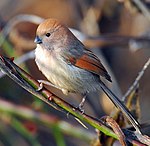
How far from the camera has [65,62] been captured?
3467mm

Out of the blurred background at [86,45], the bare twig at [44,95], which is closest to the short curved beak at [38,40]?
the blurred background at [86,45]

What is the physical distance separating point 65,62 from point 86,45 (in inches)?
45.1

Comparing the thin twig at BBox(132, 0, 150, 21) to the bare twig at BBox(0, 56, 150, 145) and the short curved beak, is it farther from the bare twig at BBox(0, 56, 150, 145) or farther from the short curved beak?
the bare twig at BBox(0, 56, 150, 145)

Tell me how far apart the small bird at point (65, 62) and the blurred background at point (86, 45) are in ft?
1.28

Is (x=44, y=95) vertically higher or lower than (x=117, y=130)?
higher

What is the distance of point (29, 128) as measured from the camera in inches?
169

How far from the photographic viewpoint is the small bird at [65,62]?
3414 millimetres

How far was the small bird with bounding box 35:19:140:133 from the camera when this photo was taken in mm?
3414

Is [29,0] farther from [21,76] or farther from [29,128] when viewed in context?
[21,76]

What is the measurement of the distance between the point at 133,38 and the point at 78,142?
1.69 metres

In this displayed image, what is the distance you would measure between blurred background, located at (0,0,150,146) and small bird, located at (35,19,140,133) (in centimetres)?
39

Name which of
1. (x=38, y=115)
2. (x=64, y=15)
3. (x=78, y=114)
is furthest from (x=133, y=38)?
(x=64, y=15)

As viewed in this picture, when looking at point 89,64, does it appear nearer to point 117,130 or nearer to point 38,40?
point 38,40

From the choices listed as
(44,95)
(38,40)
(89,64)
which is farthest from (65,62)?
(44,95)
